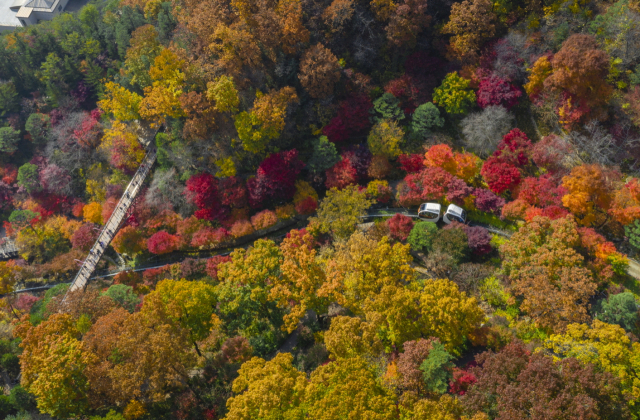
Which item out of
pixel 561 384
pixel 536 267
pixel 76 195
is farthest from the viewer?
pixel 76 195

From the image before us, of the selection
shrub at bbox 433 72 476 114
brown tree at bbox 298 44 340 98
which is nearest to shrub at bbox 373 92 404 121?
shrub at bbox 433 72 476 114

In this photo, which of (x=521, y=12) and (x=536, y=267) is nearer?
(x=536, y=267)

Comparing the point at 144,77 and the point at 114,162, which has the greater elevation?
the point at 144,77

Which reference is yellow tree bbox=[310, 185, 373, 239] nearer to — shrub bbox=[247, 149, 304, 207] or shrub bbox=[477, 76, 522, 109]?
shrub bbox=[247, 149, 304, 207]

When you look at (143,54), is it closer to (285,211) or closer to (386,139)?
(285,211)

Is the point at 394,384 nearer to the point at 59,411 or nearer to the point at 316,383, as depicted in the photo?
the point at 316,383

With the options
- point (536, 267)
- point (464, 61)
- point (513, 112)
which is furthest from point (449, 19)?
point (536, 267)
